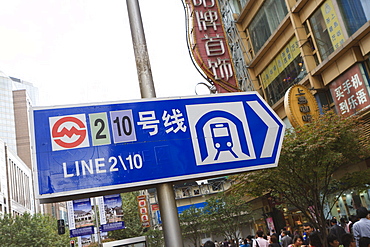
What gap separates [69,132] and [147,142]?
64 cm

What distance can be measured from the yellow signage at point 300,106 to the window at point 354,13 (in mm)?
3852

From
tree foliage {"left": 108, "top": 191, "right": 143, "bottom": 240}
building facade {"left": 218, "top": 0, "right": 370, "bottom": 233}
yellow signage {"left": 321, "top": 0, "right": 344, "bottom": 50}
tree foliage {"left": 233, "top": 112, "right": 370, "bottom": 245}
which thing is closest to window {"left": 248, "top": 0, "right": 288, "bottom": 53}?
building facade {"left": 218, "top": 0, "right": 370, "bottom": 233}

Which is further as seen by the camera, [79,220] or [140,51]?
[79,220]

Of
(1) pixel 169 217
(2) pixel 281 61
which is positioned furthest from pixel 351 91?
(1) pixel 169 217

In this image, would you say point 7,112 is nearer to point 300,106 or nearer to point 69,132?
point 300,106

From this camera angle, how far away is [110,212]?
30.2 m

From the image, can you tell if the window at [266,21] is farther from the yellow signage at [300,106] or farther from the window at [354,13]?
the yellow signage at [300,106]

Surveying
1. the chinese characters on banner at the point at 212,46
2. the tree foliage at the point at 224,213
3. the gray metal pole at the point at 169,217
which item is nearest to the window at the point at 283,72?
the chinese characters on banner at the point at 212,46

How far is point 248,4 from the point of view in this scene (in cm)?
2902

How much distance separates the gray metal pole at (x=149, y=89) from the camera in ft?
10.8

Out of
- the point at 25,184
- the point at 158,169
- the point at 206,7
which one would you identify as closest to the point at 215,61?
the point at 206,7

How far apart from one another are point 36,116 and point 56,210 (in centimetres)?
14958

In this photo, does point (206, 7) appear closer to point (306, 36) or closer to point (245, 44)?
point (245, 44)

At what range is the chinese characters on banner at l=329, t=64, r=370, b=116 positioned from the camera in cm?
1889
